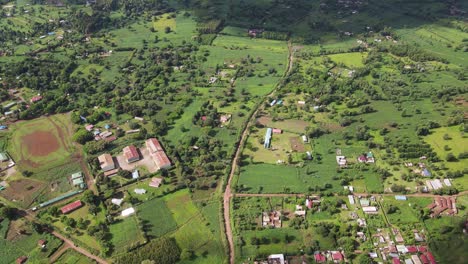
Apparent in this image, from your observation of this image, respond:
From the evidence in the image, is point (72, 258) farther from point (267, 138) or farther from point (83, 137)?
point (267, 138)

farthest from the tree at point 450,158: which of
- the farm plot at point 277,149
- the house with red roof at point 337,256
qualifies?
the house with red roof at point 337,256

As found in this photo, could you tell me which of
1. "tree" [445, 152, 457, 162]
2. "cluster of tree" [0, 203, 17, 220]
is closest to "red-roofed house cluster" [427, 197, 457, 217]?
"tree" [445, 152, 457, 162]

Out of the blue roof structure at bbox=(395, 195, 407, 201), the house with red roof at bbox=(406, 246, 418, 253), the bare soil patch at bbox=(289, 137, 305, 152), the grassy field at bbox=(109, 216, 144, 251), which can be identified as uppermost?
the bare soil patch at bbox=(289, 137, 305, 152)

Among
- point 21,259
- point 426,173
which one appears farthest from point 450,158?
point 21,259

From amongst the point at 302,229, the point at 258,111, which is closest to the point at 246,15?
the point at 258,111

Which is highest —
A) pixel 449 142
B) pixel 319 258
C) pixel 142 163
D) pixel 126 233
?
pixel 449 142

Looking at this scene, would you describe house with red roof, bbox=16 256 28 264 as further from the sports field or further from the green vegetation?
the sports field

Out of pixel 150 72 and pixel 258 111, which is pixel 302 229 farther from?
pixel 150 72
